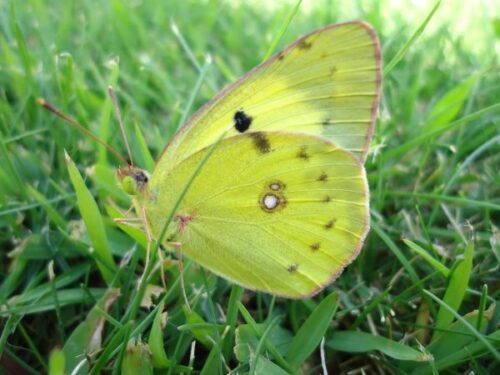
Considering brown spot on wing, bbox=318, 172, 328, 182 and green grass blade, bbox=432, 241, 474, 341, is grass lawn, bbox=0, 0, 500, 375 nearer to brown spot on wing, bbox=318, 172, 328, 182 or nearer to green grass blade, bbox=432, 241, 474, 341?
green grass blade, bbox=432, 241, 474, 341

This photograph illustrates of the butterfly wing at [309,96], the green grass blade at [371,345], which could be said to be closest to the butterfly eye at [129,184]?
the butterfly wing at [309,96]

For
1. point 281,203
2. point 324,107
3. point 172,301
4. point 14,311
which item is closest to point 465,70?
point 324,107

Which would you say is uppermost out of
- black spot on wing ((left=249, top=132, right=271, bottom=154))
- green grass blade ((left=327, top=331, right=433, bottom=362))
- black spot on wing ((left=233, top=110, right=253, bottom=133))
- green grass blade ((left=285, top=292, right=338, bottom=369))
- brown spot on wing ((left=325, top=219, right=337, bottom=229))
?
black spot on wing ((left=233, top=110, right=253, bottom=133))

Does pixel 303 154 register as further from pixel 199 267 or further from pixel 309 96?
pixel 199 267

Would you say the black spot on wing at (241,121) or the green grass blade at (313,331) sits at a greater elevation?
the black spot on wing at (241,121)

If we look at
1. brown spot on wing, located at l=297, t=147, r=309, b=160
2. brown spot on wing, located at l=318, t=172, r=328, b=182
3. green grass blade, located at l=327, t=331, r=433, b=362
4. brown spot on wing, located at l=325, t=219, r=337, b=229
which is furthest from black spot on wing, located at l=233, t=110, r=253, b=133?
green grass blade, located at l=327, t=331, r=433, b=362

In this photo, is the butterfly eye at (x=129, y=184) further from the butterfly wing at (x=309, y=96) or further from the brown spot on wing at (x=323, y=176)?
the brown spot on wing at (x=323, y=176)

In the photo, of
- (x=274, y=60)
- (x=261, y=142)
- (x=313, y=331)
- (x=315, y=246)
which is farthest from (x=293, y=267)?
(x=274, y=60)
